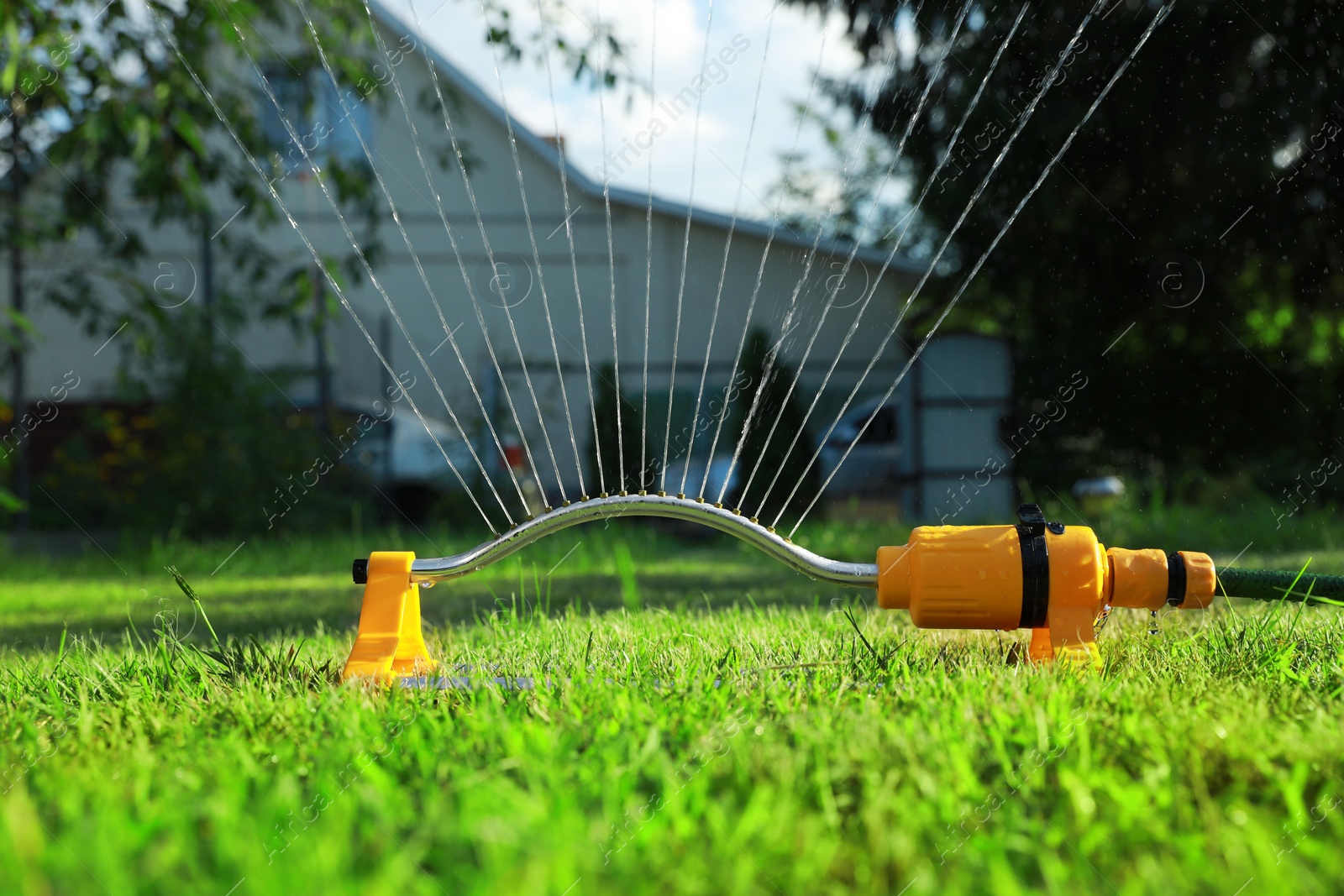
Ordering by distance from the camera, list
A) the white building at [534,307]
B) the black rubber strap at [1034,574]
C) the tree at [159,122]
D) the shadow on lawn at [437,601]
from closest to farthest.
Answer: the black rubber strap at [1034,574], the shadow on lawn at [437,601], the tree at [159,122], the white building at [534,307]

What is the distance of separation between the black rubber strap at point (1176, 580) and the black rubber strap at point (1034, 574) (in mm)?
249

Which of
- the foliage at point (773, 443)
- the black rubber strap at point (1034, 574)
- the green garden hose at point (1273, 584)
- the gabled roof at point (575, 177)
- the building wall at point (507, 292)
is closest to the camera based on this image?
the black rubber strap at point (1034, 574)

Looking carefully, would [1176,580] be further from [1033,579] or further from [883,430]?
[883,430]

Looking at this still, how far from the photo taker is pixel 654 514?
6.59 feet

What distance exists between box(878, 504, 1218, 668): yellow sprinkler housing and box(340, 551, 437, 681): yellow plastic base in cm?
98

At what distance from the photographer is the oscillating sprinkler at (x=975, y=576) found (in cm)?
191

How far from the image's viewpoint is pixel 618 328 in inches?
352

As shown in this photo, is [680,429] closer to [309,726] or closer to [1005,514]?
[1005,514]

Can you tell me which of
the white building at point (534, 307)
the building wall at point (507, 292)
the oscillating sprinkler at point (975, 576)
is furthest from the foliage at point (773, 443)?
the oscillating sprinkler at point (975, 576)

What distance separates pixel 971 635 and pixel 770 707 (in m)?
0.86

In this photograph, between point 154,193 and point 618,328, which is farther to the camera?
point 618,328

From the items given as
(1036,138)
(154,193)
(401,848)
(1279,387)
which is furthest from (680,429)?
(401,848)

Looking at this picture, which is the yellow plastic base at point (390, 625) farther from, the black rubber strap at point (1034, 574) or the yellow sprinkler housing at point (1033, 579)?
the black rubber strap at point (1034, 574)

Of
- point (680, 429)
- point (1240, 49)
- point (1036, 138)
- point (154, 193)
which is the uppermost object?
point (1240, 49)
